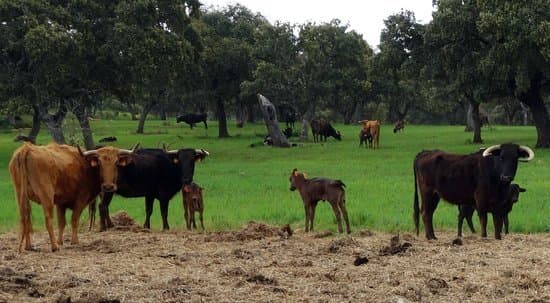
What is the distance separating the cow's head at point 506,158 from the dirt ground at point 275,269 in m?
1.07

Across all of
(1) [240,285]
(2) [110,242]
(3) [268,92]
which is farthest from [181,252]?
(3) [268,92]

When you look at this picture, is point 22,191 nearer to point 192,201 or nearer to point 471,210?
point 192,201

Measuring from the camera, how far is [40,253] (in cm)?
1035

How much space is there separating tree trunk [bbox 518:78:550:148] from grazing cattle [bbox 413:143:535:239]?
2239cm

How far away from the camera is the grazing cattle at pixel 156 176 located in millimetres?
13836

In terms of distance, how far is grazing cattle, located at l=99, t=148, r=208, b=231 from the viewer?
45.4 ft

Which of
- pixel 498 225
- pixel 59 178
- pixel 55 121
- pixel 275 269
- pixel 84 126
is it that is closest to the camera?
pixel 275 269

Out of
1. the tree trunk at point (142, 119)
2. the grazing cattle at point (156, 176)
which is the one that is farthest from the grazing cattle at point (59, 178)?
the tree trunk at point (142, 119)

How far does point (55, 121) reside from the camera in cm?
3191

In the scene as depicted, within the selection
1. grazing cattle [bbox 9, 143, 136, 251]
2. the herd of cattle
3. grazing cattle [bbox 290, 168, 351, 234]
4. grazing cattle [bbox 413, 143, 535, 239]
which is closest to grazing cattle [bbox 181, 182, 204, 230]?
the herd of cattle

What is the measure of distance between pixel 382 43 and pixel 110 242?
27098 millimetres

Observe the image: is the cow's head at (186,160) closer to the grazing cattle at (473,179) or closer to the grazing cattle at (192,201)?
the grazing cattle at (192,201)

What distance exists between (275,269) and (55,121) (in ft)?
83.5

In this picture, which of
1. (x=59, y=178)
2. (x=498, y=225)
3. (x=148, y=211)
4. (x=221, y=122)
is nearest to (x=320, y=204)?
(x=148, y=211)
